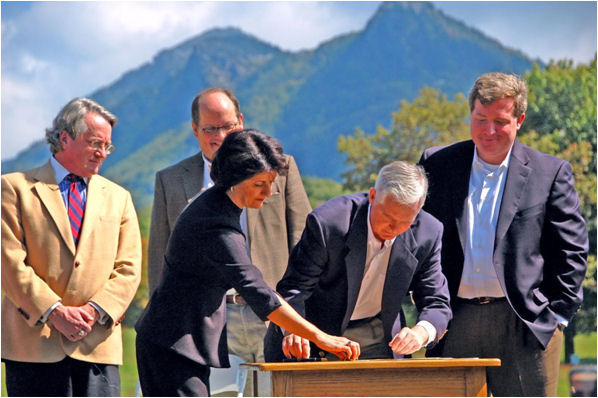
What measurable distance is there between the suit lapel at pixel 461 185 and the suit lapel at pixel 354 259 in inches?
27.7

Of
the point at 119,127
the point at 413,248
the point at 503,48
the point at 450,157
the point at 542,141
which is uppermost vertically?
the point at 503,48

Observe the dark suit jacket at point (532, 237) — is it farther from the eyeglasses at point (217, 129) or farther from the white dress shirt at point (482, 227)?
the eyeglasses at point (217, 129)

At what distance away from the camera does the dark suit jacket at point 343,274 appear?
430 cm

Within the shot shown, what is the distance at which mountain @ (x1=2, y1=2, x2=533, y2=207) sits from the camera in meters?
28.9

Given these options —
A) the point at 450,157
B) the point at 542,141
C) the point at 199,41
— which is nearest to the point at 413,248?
the point at 450,157

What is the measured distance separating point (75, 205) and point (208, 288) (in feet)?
4.55

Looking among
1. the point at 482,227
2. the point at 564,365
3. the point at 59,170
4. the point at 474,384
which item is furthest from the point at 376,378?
the point at 564,365

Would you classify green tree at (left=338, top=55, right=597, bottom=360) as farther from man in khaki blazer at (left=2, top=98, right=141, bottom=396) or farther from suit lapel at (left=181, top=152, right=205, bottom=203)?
man in khaki blazer at (left=2, top=98, right=141, bottom=396)

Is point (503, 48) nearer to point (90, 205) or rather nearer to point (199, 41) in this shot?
point (199, 41)

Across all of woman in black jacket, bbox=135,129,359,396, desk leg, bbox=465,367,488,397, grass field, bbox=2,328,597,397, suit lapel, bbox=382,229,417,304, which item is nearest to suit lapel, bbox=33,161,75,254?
woman in black jacket, bbox=135,129,359,396

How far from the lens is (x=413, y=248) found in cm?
437

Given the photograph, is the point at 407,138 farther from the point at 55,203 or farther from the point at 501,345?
the point at 55,203

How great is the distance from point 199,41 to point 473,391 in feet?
99.4

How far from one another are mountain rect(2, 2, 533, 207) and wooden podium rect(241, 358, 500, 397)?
75.6 ft
